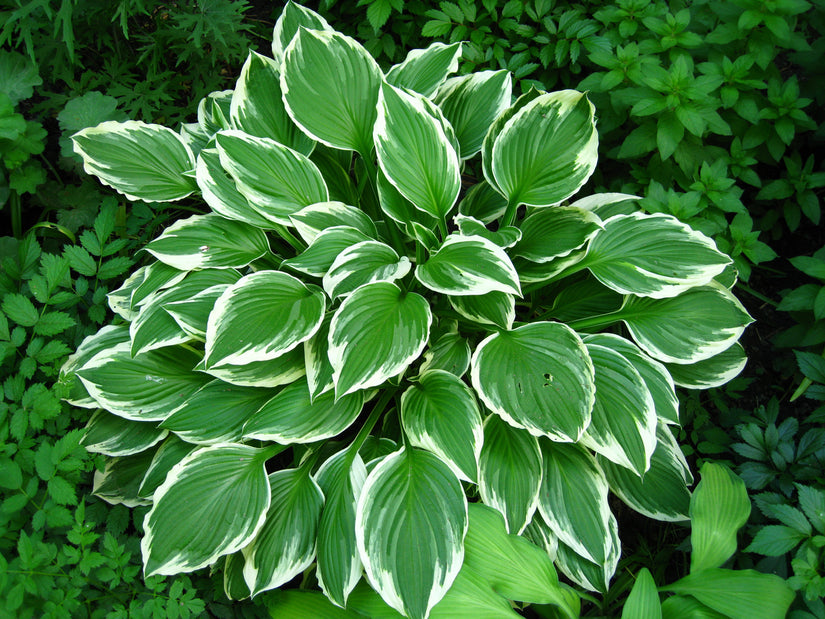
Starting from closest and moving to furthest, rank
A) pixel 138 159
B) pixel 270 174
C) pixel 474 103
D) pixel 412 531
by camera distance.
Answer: pixel 412 531
pixel 270 174
pixel 138 159
pixel 474 103

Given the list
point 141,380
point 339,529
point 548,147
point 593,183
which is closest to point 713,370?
point 548,147

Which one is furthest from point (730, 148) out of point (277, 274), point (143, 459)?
point (143, 459)

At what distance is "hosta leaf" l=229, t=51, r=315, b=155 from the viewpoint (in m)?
1.88

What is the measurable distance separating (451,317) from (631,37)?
1240mm

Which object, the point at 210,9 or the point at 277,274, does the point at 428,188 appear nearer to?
the point at 277,274

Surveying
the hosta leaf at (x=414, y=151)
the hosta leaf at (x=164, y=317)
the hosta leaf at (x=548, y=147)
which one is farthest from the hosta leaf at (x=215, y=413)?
the hosta leaf at (x=548, y=147)

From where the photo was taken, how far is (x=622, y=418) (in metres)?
1.53

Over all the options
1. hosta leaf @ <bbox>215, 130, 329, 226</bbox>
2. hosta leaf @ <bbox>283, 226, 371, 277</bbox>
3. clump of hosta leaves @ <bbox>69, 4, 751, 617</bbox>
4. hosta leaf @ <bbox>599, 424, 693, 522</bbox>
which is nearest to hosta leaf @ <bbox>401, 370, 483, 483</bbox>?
clump of hosta leaves @ <bbox>69, 4, 751, 617</bbox>

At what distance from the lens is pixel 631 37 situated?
7.25 feet

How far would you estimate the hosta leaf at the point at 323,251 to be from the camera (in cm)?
163

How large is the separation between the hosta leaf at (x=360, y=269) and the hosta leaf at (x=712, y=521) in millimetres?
937

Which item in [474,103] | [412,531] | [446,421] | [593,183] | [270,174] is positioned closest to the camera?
[412,531]

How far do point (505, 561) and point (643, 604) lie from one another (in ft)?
1.08

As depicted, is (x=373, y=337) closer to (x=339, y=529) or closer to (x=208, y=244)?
(x=339, y=529)
